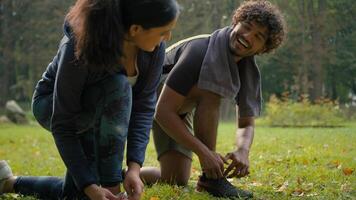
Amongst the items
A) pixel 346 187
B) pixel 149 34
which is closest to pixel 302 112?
pixel 346 187

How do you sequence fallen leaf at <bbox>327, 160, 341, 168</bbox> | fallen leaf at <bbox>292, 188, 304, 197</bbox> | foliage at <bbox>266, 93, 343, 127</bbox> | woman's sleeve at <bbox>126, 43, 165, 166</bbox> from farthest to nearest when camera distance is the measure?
foliage at <bbox>266, 93, 343, 127</bbox> < fallen leaf at <bbox>327, 160, 341, 168</bbox> < fallen leaf at <bbox>292, 188, 304, 197</bbox> < woman's sleeve at <bbox>126, 43, 165, 166</bbox>

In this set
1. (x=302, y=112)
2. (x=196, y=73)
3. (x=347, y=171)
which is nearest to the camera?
(x=196, y=73)

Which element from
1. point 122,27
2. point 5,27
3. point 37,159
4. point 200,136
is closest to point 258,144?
point 37,159

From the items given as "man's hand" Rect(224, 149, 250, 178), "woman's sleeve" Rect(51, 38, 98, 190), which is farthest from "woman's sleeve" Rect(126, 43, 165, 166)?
"man's hand" Rect(224, 149, 250, 178)

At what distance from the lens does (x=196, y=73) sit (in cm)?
198

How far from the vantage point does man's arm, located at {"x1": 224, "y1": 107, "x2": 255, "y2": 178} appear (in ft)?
6.21

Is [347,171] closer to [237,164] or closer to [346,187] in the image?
[346,187]

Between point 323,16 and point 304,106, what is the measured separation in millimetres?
2359

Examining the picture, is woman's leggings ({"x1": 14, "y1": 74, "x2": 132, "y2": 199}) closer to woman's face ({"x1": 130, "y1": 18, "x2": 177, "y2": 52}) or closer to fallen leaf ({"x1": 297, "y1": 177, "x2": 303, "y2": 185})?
woman's face ({"x1": 130, "y1": 18, "x2": 177, "y2": 52})

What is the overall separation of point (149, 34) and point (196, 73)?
2.03ft

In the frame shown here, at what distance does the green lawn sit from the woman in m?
0.41

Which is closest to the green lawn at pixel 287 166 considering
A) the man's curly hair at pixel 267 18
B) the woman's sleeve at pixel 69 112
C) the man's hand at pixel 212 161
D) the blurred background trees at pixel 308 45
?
the man's hand at pixel 212 161

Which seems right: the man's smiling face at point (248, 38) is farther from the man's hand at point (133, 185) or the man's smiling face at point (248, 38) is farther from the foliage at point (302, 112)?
the foliage at point (302, 112)

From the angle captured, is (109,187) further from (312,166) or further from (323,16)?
(323,16)
